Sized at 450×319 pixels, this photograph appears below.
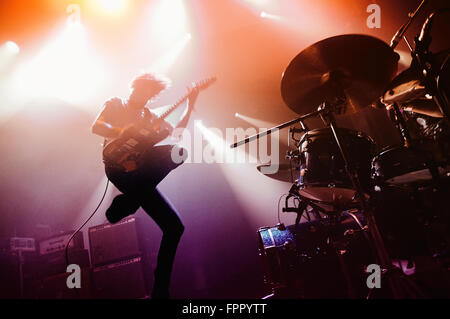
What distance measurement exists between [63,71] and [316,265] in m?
5.55

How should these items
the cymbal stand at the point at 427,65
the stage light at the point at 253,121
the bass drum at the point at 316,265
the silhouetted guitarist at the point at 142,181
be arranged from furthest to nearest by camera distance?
the stage light at the point at 253,121
the silhouetted guitarist at the point at 142,181
the bass drum at the point at 316,265
the cymbal stand at the point at 427,65

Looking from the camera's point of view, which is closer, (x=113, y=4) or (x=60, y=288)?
(x=113, y=4)

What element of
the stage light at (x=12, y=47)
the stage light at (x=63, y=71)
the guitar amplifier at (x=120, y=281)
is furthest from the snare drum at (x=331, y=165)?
the stage light at (x=12, y=47)

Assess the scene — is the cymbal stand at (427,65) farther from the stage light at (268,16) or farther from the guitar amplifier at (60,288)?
the guitar amplifier at (60,288)

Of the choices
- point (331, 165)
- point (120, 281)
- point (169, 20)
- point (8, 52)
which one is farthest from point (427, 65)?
point (8, 52)

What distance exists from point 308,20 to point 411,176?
3.72m

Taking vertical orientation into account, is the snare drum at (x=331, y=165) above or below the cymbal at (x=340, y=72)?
below

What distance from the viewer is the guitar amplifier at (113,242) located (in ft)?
13.4

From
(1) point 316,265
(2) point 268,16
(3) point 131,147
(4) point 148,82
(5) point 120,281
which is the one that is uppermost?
(2) point 268,16

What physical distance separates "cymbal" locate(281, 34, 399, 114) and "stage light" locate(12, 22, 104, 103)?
4037 mm

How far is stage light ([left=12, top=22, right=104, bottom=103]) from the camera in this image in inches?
173

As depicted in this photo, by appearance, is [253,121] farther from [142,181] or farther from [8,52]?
[8,52]

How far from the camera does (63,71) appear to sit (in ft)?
15.9

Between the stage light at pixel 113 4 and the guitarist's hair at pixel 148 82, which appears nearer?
the guitarist's hair at pixel 148 82
